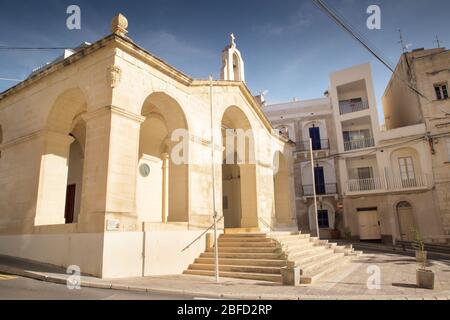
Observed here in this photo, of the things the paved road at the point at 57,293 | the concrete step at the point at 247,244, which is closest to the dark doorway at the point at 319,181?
the concrete step at the point at 247,244

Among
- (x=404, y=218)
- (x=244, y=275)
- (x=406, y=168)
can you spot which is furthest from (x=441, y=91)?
(x=244, y=275)

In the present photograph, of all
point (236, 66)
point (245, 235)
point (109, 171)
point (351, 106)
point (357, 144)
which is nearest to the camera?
point (109, 171)

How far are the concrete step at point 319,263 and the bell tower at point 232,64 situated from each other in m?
9.92

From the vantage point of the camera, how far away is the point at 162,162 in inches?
603

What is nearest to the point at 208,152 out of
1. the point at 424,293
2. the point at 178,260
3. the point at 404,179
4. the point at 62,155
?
the point at 178,260

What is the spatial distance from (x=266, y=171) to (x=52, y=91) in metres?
10.7

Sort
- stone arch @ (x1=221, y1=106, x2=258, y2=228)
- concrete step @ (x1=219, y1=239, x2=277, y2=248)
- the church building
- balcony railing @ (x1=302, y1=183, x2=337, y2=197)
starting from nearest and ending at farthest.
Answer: the church building → concrete step @ (x1=219, y1=239, x2=277, y2=248) → stone arch @ (x1=221, y1=106, x2=258, y2=228) → balcony railing @ (x1=302, y1=183, x2=337, y2=197)

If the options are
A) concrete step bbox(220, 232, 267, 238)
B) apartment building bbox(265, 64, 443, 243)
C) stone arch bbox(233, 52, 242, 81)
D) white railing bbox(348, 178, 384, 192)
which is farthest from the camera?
white railing bbox(348, 178, 384, 192)

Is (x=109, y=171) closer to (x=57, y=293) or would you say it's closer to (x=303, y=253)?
(x=57, y=293)

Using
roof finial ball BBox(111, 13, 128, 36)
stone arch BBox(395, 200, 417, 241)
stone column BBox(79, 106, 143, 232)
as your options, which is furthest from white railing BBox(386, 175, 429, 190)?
roof finial ball BBox(111, 13, 128, 36)

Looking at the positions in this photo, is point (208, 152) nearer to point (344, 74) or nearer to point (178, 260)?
point (178, 260)

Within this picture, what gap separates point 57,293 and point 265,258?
5754mm

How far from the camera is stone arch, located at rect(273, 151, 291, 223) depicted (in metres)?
19.3

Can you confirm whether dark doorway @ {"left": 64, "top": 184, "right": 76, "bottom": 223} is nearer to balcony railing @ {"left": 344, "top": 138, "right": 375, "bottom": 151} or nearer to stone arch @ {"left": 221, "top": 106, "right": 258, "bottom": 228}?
stone arch @ {"left": 221, "top": 106, "right": 258, "bottom": 228}
